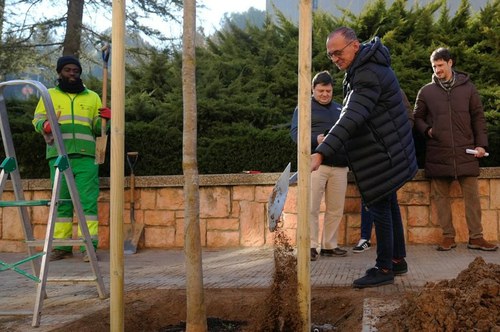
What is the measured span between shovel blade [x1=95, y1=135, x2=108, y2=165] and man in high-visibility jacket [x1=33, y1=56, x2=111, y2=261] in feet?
0.23

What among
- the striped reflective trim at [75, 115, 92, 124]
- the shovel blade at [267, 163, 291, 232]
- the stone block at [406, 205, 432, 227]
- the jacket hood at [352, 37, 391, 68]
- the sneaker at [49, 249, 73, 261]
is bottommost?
the sneaker at [49, 249, 73, 261]

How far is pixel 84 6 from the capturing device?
10852mm

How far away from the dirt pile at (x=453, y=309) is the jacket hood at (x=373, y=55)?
1.59m

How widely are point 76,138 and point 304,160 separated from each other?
3.81m

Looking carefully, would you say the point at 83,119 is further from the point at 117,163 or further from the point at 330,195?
the point at 117,163

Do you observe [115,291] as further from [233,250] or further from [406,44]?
[406,44]

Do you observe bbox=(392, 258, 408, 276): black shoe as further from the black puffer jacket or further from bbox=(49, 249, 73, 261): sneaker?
bbox=(49, 249, 73, 261): sneaker

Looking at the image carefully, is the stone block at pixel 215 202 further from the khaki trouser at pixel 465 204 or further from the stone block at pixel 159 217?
the khaki trouser at pixel 465 204

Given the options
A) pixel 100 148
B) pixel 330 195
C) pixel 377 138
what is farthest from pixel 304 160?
pixel 100 148

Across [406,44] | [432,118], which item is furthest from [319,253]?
[406,44]

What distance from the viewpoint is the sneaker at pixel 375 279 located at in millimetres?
4059

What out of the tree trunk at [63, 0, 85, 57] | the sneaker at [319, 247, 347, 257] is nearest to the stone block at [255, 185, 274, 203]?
the sneaker at [319, 247, 347, 257]

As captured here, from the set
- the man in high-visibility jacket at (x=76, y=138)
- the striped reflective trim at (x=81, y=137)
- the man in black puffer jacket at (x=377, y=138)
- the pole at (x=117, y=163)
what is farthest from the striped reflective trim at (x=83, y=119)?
the pole at (x=117, y=163)

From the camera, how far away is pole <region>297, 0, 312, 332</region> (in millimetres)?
2846
